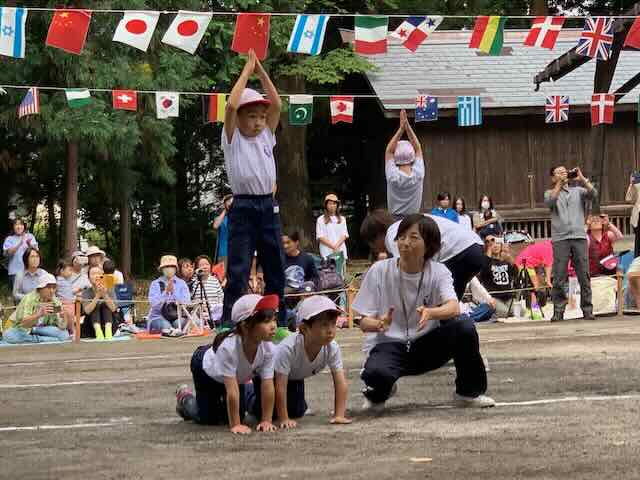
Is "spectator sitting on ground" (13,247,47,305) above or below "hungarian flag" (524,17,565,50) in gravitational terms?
below

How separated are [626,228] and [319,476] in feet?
86.4

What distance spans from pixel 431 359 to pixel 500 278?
1173 cm

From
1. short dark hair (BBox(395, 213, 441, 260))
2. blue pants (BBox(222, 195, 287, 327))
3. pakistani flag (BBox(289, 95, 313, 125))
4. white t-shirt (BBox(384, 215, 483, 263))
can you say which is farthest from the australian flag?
short dark hair (BBox(395, 213, 441, 260))

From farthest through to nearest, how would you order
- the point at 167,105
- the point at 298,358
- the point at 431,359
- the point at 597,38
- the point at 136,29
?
the point at 167,105 → the point at 597,38 → the point at 136,29 → the point at 431,359 → the point at 298,358

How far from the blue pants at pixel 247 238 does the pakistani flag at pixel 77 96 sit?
578 inches

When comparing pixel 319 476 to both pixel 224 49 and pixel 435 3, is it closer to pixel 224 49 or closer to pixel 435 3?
pixel 224 49

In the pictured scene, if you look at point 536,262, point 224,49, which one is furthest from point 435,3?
point 536,262

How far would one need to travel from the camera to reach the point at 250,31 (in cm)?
2017

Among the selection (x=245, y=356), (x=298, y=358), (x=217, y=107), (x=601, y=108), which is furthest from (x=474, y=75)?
(x=245, y=356)

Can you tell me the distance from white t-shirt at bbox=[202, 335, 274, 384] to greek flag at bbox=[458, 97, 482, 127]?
63.7 ft

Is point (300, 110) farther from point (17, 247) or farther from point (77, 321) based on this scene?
point (77, 321)

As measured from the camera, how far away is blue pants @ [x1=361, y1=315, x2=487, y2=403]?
8273 mm

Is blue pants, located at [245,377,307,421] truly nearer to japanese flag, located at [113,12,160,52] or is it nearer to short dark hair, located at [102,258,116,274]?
japanese flag, located at [113,12,160,52]

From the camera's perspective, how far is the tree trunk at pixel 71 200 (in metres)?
27.2
